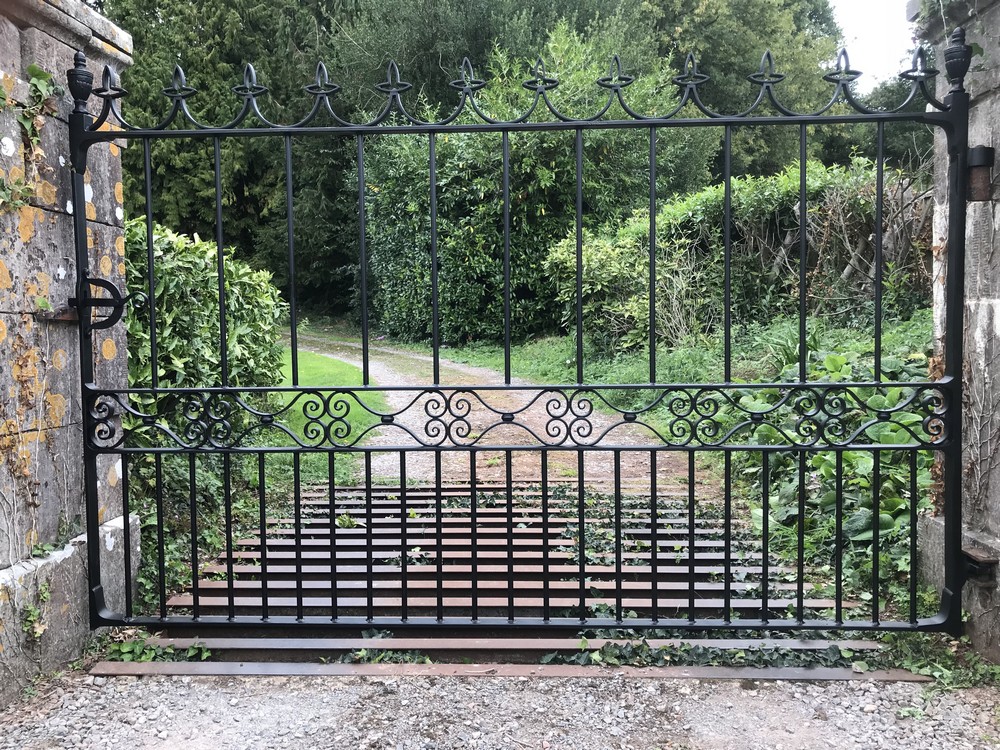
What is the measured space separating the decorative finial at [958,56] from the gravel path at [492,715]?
8.02 ft

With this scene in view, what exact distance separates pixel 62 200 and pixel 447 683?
8.57 feet

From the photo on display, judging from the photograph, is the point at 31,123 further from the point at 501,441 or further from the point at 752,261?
the point at 752,261

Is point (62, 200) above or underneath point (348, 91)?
underneath

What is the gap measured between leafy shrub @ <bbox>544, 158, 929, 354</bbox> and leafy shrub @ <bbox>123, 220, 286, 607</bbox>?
5344 mm

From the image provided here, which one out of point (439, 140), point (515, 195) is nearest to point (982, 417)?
point (515, 195)

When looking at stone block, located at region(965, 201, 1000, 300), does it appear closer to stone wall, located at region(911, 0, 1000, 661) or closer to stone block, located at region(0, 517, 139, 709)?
stone wall, located at region(911, 0, 1000, 661)

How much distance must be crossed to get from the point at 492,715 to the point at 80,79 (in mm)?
3053

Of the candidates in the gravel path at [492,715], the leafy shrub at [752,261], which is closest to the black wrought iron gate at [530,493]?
the gravel path at [492,715]

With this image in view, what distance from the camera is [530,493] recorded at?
5.30 metres

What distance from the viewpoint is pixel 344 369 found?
11023 millimetres

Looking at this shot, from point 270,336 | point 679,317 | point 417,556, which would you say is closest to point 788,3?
point 679,317

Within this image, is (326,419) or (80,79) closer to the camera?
(80,79)

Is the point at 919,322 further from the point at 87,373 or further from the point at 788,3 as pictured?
the point at 788,3

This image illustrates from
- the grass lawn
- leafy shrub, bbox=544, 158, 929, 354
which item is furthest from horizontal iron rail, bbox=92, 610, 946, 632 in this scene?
leafy shrub, bbox=544, 158, 929, 354
